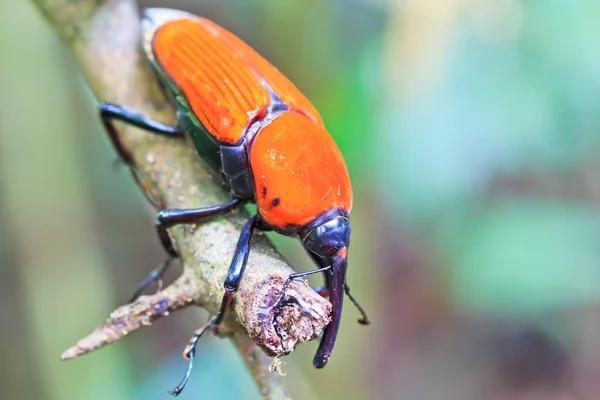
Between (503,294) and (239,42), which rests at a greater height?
(239,42)

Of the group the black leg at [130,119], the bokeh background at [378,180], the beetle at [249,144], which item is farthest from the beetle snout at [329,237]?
the bokeh background at [378,180]

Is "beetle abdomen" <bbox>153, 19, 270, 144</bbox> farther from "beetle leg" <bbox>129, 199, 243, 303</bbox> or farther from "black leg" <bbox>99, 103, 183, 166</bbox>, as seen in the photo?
"beetle leg" <bbox>129, 199, 243, 303</bbox>

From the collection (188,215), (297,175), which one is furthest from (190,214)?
(297,175)

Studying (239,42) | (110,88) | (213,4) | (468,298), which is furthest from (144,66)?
(468,298)

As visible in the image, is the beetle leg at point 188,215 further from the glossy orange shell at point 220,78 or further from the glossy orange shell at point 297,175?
the glossy orange shell at point 220,78

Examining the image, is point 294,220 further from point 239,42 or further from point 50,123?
point 50,123

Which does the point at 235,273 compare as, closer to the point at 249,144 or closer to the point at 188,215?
the point at 188,215
